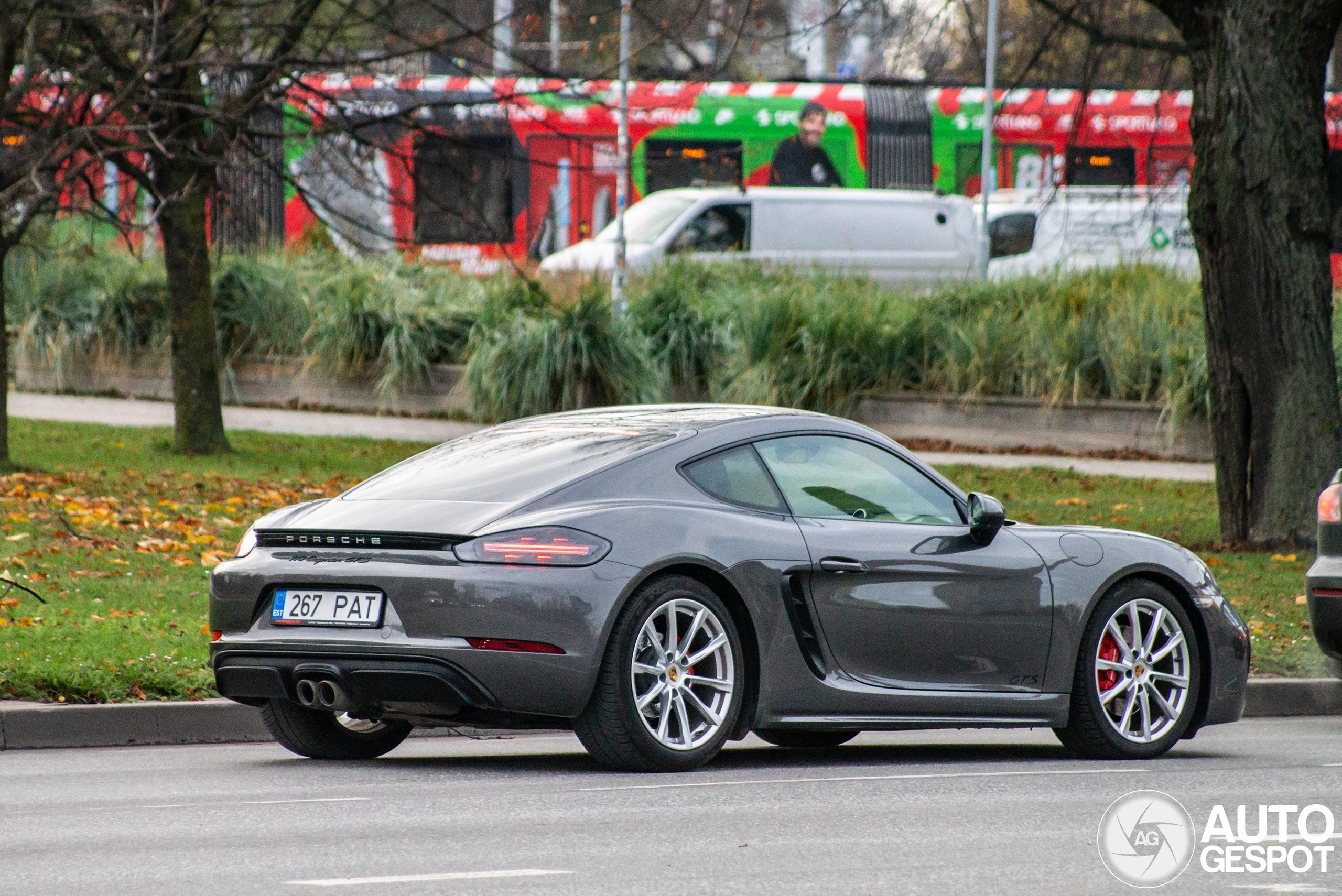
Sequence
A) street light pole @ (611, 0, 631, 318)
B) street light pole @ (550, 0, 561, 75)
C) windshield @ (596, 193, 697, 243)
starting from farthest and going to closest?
windshield @ (596, 193, 697, 243) → street light pole @ (611, 0, 631, 318) → street light pole @ (550, 0, 561, 75)

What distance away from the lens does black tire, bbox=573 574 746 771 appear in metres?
6.41

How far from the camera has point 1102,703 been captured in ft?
24.9

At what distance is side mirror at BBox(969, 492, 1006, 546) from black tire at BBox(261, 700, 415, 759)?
2.23 metres

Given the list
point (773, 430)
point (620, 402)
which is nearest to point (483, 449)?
point (773, 430)

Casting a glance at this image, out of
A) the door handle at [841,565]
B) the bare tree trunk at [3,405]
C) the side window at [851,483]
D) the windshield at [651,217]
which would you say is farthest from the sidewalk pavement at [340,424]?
the door handle at [841,565]

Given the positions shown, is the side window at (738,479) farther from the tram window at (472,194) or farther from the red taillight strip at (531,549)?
the tram window at (472,194)

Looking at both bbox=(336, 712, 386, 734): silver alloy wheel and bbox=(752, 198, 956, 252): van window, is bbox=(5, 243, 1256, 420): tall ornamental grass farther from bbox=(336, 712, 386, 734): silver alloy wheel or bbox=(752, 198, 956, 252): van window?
bbox=(336, 712, 386, 734): silver alloy wheel

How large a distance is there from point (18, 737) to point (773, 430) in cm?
316

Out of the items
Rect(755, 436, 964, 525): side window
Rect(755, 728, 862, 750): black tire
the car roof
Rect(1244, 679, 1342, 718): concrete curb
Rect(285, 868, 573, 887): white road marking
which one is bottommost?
Rect(1244, 679, 1342, 718): concrete curb

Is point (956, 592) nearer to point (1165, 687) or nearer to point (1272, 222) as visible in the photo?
point (1165, 687)

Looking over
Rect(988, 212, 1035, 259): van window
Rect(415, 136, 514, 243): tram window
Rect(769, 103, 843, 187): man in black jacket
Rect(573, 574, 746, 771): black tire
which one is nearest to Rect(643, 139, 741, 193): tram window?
Rect(769, 103, 843, 187): man in black jacket

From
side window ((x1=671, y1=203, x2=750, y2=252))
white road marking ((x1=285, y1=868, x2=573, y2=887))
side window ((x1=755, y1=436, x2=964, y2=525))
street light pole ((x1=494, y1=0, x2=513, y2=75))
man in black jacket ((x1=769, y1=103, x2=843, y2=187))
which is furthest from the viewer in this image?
man in black jacket ((x1=769, y1=103, x2=843, y2=187))

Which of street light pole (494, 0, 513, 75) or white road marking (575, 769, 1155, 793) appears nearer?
white road marking (575, 769, 1155, 793)

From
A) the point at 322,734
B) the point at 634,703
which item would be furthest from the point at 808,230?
the point at 634,703
